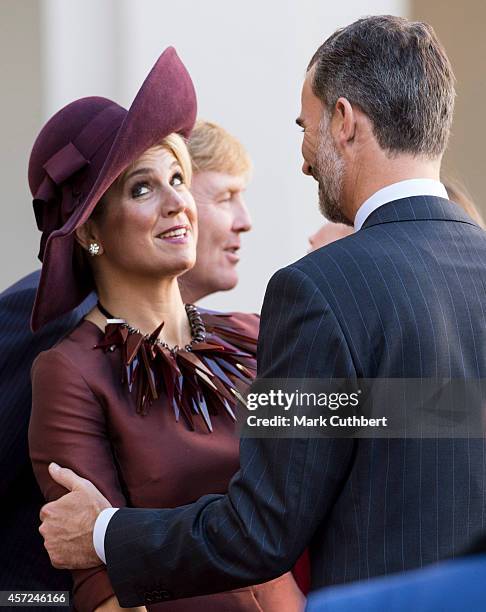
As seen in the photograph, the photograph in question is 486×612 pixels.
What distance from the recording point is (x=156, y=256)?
2.80m

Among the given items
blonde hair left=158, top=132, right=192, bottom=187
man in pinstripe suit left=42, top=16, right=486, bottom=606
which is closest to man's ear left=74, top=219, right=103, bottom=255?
blonde hair left=158, top=132, right=192, bottom=187

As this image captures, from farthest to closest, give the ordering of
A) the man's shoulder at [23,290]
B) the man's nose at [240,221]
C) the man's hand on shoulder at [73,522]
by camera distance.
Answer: the man's nose at [240,221] → the man's shoulder at [23,290] → the man's hand on shoulder at [73,522]

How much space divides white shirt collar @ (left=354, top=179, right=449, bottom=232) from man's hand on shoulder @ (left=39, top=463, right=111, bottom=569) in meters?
0.75

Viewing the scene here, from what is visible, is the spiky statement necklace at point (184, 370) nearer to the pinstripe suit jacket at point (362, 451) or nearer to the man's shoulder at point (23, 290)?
the man's shoulder at point (23, 290)

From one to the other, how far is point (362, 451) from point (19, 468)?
101 cm

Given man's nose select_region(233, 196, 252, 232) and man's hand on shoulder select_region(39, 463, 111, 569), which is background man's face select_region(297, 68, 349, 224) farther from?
man's nose select_region(233, 196, 252, 232)

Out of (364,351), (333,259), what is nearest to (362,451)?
(364,351)

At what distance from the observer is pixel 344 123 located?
2.24m

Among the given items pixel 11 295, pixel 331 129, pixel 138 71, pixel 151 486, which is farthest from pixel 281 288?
pixel 138 71

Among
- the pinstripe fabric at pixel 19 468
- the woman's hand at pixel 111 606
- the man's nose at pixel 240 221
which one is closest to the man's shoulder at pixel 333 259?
the woman's hand at pixel 111 606

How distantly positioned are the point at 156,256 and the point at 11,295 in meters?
0.39

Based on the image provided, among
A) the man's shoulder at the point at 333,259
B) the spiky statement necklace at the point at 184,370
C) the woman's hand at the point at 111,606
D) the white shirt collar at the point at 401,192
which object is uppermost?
the white shirt collar at the point at 401,192

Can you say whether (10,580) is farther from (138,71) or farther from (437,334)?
(138,71)

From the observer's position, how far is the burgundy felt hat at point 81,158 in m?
2.71
